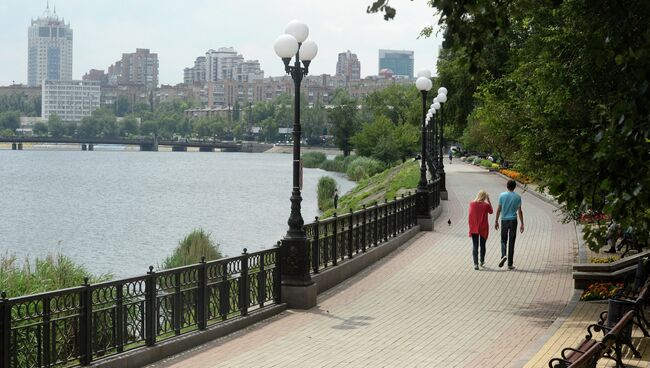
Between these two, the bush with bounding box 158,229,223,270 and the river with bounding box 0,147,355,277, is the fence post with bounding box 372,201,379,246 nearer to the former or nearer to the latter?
the bush with bounding box 158,229,223,270

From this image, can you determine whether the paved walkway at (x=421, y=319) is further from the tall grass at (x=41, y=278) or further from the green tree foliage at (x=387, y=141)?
the green tree foliage at (x=387, y=141)

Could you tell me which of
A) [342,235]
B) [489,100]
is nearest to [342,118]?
[489,100]

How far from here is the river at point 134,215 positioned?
41375 millimetres

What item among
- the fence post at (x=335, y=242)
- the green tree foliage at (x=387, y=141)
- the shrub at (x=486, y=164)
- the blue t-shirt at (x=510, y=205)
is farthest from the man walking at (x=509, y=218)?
the green tree foliage at (x=387, y=141)

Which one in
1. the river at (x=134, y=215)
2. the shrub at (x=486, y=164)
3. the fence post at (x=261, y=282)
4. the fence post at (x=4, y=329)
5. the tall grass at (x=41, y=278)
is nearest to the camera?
the fence post at (x=4, y=329)

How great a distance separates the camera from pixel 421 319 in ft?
47.2

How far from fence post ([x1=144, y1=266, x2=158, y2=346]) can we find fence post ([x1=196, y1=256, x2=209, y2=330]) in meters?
1.08

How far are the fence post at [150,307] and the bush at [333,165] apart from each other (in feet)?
330

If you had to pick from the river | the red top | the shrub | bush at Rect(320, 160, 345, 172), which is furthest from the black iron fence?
bush at Rect(320, 160, 345, 172)

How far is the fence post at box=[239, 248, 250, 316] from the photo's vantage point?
1363cm

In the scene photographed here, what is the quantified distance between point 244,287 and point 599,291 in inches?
215

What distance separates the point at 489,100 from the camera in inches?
1106

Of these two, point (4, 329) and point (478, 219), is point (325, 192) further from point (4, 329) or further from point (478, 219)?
point (4, 329)

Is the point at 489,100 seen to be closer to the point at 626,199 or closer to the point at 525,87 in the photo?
the point at 525,87
